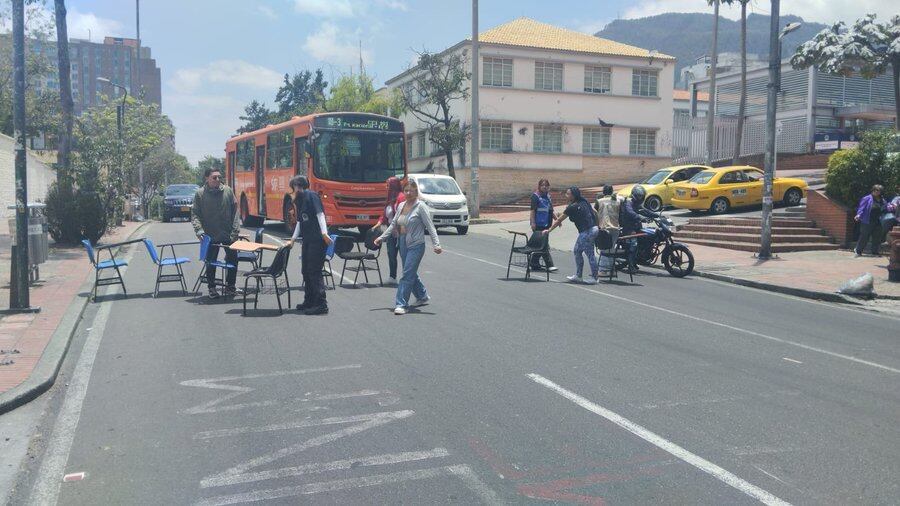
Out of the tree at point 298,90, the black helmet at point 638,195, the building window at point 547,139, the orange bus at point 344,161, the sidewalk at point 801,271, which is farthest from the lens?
the tree at point 298,90

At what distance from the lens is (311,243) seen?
34.9ft

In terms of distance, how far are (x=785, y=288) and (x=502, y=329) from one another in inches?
288

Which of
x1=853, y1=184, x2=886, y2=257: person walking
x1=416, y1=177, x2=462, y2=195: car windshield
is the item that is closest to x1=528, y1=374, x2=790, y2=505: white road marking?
x1=853, y1=184, x2=886, y2=257: person walking

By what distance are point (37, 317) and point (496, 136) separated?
32637 mm

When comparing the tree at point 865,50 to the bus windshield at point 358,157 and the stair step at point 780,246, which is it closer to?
the stair step at point 780,246

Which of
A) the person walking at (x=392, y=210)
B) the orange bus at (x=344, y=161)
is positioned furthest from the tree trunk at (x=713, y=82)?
the person walking at (x=392, y=210)

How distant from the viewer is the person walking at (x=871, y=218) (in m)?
18.1

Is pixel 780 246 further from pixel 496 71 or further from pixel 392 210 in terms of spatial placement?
pixel 496 71

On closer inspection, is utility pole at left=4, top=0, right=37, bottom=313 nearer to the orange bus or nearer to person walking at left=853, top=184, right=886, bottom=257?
the orange bus

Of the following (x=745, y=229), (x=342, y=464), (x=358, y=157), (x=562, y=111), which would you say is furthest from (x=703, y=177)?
(x=342, y=464)

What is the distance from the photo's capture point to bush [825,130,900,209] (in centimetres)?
1969

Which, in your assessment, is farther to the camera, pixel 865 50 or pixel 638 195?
pixel 865 50

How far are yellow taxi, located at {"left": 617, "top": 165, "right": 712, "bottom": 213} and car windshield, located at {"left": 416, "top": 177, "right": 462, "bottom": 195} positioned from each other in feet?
19.7

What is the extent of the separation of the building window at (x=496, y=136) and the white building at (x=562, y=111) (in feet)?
0.16
